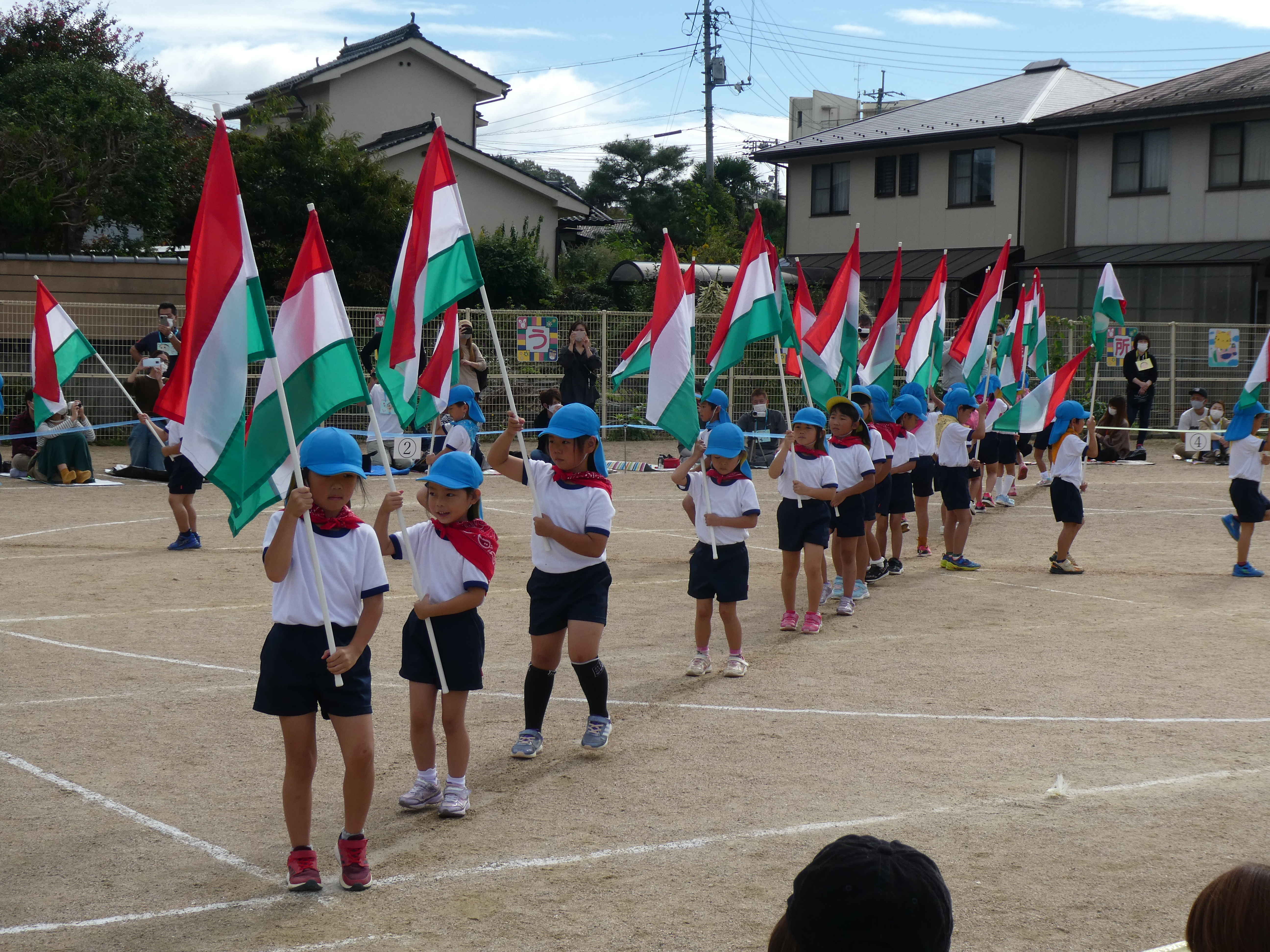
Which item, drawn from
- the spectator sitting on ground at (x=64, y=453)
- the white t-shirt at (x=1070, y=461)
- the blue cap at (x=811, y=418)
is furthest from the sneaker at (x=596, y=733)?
the spectator sitting on ground at (x=64, y=453)

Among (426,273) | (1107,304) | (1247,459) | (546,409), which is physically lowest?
(1247,459)

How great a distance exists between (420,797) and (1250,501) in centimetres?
981

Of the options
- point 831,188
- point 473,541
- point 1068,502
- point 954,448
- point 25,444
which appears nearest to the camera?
point 473,541

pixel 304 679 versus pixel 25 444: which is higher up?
pixel 25 444

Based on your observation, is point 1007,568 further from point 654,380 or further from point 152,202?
point 152,202

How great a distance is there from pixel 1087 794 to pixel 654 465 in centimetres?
1667

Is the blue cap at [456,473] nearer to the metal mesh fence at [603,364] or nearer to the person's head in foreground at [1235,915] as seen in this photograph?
the person's head in foreground at [1235,915]

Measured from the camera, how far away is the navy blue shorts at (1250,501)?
12.8 meters

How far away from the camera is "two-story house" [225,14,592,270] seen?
38906 mm

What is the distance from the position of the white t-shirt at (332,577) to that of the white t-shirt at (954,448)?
9.02m

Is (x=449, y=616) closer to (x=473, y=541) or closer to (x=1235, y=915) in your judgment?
(x=473, y=541)

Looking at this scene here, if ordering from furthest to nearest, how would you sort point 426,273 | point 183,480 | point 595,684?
1. point 183,480
2. point 595,684
3. point 426,273

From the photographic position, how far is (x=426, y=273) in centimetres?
676

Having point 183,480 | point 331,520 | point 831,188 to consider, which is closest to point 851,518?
point 331,520
